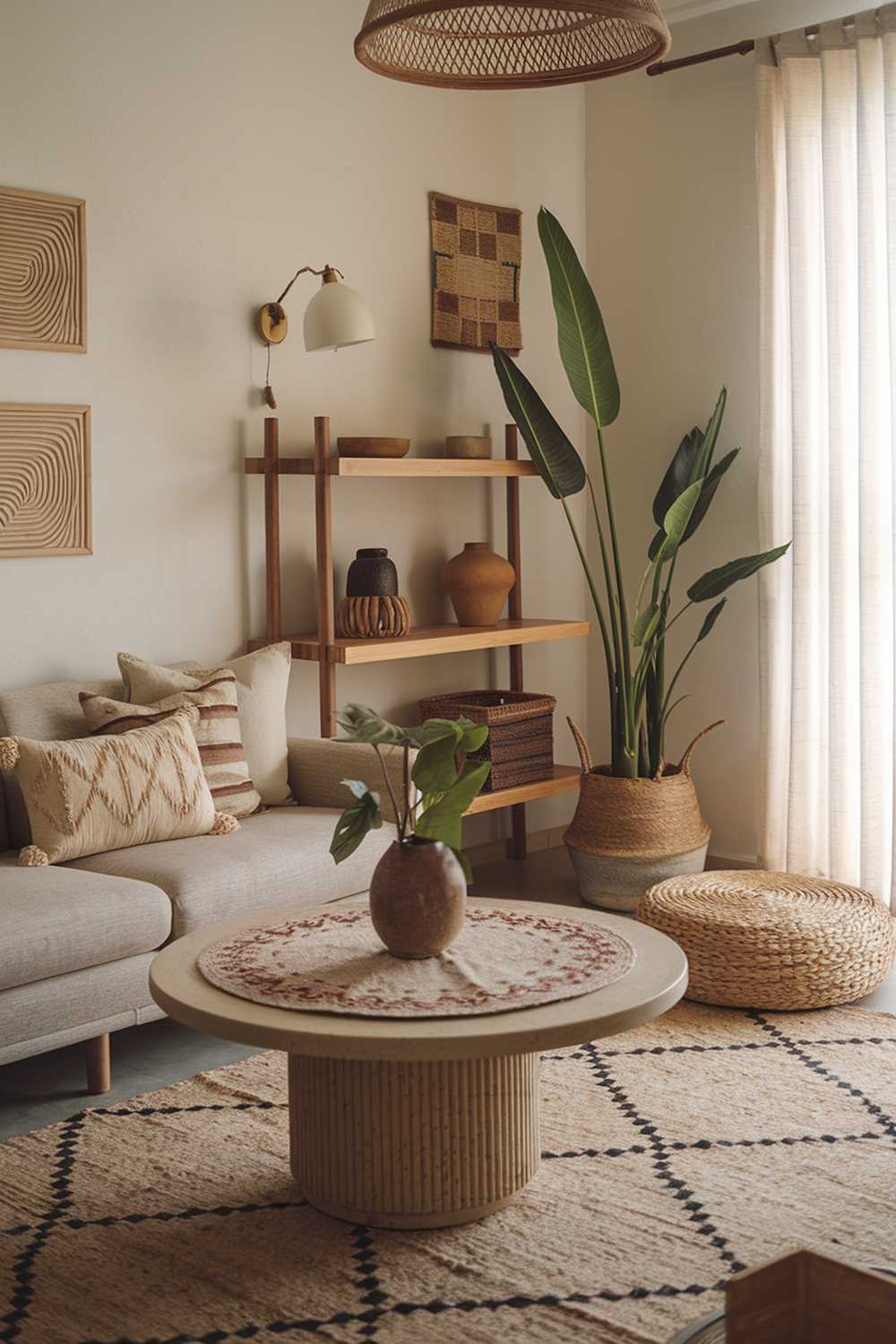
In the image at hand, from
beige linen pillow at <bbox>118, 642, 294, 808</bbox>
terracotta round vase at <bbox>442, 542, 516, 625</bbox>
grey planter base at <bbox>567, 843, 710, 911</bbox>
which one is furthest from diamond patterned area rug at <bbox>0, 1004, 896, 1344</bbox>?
terracotta round vase at <bbox>442, 542, 516, 625</bbox>

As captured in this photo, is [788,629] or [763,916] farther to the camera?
[788,629]

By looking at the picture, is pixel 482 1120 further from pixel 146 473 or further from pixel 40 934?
pixel 146 473

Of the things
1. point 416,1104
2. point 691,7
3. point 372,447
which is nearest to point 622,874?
point 372,447

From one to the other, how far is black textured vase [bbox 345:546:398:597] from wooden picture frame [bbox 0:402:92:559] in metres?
0.82

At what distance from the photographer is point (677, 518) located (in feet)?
14.0

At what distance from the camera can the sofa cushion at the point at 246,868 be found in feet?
10.2

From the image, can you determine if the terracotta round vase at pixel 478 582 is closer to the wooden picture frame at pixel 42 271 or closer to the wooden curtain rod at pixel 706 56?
the wooden picture frame at pixel 42 271

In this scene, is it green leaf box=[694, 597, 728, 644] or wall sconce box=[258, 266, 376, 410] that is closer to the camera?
wall sconce box=[258, 266, 376, 410]

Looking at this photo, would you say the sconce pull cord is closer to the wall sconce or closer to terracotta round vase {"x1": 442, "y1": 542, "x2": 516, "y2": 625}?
the wall sconce

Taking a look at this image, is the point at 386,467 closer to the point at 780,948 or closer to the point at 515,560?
the point at 515,560

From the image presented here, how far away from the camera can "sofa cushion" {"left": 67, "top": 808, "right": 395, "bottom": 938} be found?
3.11 m

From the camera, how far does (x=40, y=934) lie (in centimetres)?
277

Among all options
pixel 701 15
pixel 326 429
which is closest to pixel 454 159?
pixel 701 15

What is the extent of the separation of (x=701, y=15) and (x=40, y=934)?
12.0 ft
